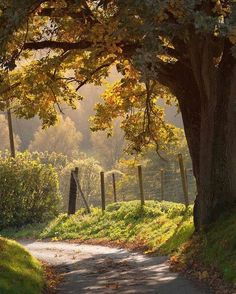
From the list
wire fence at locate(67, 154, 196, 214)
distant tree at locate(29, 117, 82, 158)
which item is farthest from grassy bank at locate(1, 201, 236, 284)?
distant tree at locate(29, 117, 82, 158)

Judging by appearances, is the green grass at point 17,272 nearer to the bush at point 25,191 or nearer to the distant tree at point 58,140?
the bush at point 25,191

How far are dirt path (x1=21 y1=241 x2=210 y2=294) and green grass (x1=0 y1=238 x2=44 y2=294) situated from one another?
2.46ft

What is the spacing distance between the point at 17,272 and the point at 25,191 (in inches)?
858

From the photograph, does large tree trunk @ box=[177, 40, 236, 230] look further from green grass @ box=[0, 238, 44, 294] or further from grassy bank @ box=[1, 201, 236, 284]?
green grass @ box=[0, 238, 44, 294]

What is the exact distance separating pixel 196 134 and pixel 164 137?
689cm

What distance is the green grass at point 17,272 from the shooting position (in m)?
10.9

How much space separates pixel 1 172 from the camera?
32906mm

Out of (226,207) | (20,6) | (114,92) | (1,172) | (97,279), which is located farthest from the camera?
(1,172)

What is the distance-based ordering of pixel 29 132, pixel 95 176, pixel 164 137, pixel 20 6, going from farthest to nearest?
pixel 29 132 < pixel 95 176 < pixel 164 137 < pixel 20 6

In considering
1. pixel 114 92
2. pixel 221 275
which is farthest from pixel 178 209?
pixel 221 275

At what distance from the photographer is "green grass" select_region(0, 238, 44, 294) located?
429 inches

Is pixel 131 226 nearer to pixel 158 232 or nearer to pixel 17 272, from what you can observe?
pixel 158 232

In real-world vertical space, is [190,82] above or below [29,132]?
below

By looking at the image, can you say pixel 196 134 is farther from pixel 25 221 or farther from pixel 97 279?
pixel 25 221
